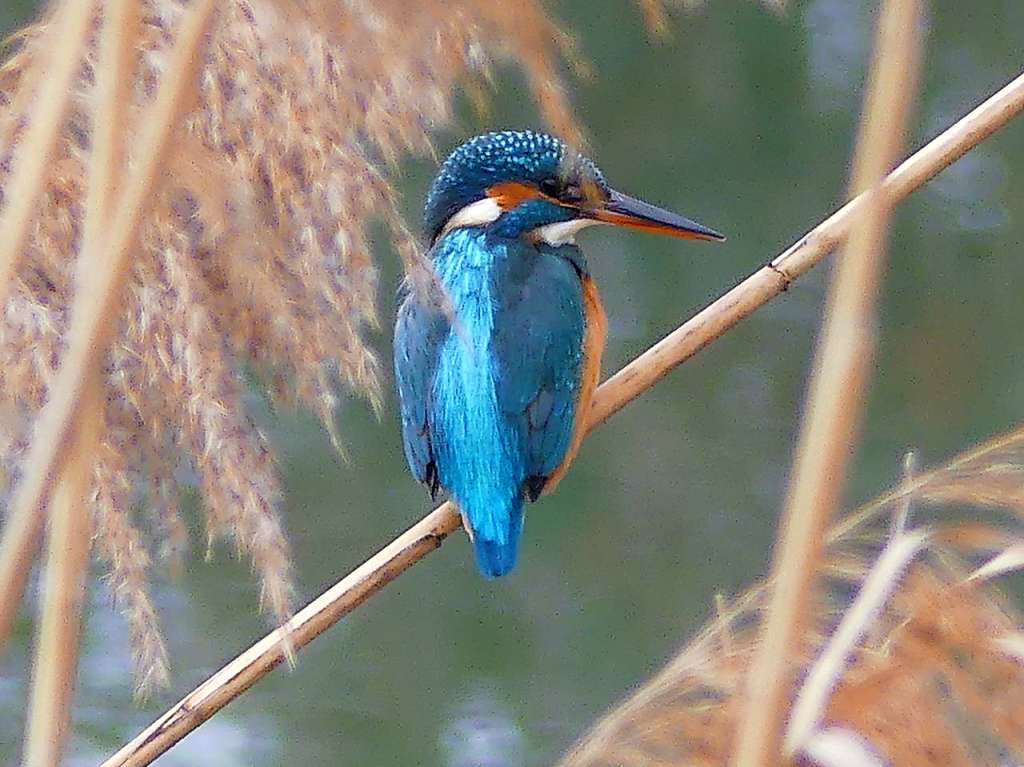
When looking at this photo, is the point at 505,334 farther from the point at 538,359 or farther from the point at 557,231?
the point at 557,231

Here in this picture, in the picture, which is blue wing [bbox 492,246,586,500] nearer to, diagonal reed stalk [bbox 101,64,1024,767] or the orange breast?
the orange breast

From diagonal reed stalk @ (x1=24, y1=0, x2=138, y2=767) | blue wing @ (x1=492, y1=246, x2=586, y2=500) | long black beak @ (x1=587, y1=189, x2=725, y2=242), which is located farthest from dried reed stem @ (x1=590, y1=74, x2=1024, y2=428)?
diagonal reed stalk @ (x1=24, y1=0, x2=138, y2=767)

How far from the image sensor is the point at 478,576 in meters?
3.54

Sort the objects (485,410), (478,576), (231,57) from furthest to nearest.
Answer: (478,576) < (485,410) < (231,57)

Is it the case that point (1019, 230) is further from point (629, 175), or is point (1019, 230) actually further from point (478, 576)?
point (478, 576)

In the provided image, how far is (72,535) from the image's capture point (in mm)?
720

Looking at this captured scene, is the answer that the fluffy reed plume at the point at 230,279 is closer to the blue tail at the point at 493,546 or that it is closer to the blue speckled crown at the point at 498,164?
the blue tail at the point at 493,546

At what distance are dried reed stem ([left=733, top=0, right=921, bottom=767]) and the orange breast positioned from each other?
986 mm

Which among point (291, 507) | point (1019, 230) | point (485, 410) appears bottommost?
point (1019, 230)

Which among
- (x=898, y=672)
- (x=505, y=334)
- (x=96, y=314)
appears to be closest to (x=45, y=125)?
(x=96, y=314)

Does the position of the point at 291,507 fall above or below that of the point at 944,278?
above

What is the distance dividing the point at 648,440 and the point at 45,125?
3.28m

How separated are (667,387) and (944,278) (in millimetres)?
854

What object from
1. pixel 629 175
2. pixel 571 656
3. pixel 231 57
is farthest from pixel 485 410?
pixel 629 175
